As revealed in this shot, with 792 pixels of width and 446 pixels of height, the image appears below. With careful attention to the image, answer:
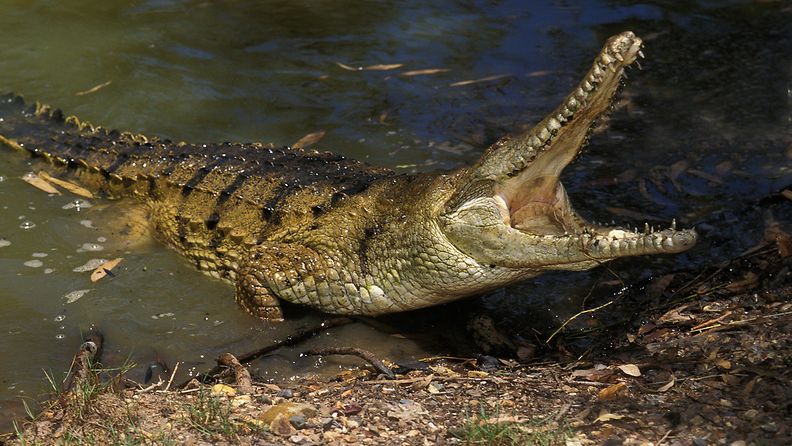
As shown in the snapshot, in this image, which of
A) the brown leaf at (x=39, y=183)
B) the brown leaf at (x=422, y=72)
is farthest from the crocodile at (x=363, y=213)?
the brown leaf at (x=422, y=72)

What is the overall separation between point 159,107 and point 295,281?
10.8 feet

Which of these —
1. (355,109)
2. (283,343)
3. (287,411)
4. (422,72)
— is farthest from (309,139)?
(287,411)

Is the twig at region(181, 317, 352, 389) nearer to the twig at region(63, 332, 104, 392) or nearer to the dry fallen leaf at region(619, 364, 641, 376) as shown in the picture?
the twig at region(63, 332, 104, 392)

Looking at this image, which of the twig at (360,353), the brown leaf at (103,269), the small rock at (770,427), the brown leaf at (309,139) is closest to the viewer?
the small rock at (770,427)

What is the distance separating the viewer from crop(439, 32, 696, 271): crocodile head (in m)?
4.10

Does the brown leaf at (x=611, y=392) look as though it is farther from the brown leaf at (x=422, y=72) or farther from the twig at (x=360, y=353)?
the brown leaf at (x=422, y=72)

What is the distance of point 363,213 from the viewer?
524 centimetres

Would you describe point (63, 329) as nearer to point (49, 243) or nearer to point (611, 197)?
point (49, 243)

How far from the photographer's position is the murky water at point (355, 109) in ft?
17.5

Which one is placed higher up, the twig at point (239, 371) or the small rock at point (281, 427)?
the small rock at point (281, 427)

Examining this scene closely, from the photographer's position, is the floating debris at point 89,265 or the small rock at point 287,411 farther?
the floating debris at point 89,265

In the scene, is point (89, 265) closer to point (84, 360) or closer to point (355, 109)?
point (84, 360)

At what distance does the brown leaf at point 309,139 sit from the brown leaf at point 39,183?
1.88 meters

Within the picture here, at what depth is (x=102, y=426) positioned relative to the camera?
3.85 m
